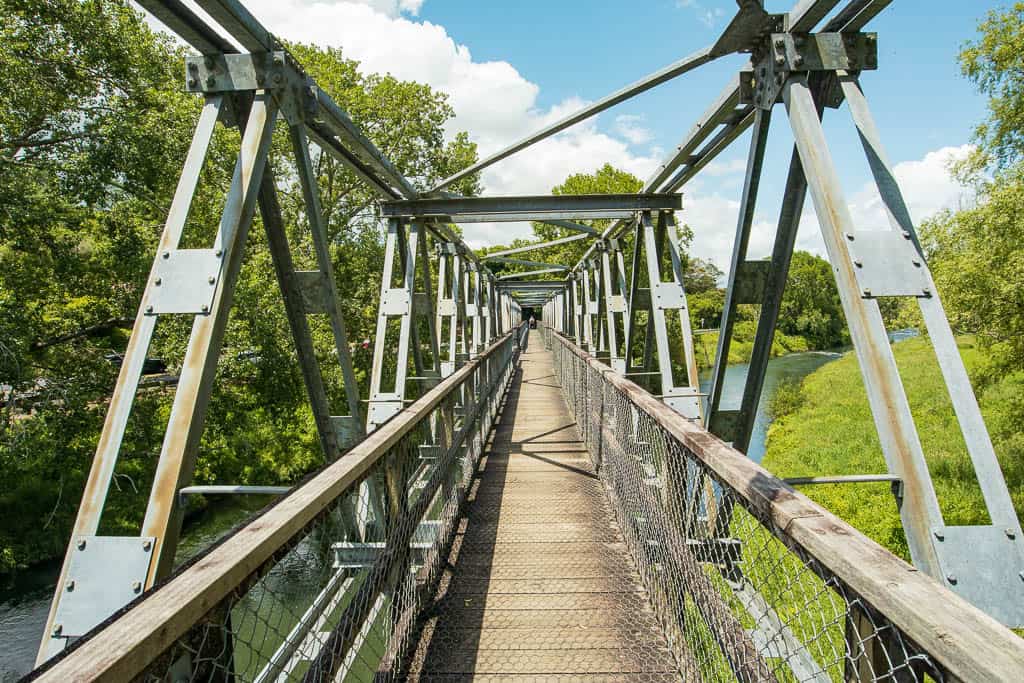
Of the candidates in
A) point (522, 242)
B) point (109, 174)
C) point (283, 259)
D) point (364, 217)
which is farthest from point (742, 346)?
point (283, 259)

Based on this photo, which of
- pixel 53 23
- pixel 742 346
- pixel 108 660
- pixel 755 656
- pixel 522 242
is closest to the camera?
pixel 108 660

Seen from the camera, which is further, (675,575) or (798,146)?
(798,146)

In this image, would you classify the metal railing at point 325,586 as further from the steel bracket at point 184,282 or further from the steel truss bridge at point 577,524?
the steel bracket at point 184,282

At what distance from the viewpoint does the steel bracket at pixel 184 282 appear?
234cm

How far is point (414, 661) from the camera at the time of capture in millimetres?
2436

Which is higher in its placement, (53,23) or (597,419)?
(53,23)

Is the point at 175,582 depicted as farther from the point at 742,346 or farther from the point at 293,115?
the point at 742,346

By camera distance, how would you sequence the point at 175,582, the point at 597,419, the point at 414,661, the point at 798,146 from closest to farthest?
the point at 175,582 < the point at 414,661 < the point at 798,146 < the point at 597,419

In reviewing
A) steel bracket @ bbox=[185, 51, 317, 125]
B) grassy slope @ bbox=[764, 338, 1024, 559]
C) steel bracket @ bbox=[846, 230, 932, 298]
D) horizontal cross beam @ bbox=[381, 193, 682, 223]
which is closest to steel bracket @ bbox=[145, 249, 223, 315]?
steel bracket @ bbox=[185, 51, 317, 125]

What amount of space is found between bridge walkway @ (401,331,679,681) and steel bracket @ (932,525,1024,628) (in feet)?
3.50

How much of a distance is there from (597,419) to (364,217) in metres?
15.1

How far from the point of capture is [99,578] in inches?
77.1

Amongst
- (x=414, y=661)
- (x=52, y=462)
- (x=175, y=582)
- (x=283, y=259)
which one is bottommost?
(x=52, y=462)

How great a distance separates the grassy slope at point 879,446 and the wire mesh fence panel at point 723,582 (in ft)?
25.3
